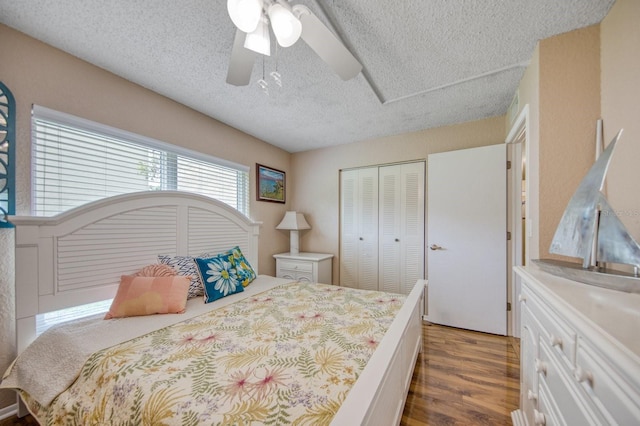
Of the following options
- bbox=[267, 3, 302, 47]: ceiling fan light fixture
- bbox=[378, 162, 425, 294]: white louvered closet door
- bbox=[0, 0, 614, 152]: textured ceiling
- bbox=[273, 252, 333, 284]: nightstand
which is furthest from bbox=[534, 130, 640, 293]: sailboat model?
bbox=[273, 252, 333, 284]: nightstand

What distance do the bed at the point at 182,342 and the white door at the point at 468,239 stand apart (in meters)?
A: 0.88

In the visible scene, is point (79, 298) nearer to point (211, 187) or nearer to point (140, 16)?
point (211, 187)

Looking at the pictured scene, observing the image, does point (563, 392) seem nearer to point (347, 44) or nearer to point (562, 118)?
point (562, 118)

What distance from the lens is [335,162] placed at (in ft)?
11.7

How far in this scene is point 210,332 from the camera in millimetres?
1305

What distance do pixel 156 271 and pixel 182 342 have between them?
2.68 ft

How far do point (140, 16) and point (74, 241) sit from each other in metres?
1.46

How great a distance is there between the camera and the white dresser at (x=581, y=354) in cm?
47

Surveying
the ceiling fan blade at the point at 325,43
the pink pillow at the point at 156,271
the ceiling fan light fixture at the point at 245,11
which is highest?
the ceiling fan blade at the point at 325,43

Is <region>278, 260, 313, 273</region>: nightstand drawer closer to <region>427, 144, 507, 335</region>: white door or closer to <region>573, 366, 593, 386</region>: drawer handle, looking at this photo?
<region>427, 144, 507, 335</region>: white door

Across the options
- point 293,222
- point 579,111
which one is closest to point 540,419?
point 579,111

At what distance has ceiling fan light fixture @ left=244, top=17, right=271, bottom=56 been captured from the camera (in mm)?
1071

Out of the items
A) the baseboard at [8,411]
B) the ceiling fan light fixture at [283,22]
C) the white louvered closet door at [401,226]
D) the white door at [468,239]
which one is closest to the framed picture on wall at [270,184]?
the white louvered closet door at [401,226]

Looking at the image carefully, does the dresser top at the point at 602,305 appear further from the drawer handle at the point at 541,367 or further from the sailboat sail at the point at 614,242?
the drawer handle at the point at 541,367
